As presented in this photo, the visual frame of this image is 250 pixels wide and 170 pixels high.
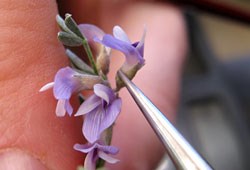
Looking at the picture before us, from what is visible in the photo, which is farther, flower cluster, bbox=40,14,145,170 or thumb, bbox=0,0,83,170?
thumb, bbox=0,0,83,170

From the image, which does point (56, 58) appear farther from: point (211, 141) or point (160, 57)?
point (211, 141)

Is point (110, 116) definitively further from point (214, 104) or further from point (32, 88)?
point (214, 104)

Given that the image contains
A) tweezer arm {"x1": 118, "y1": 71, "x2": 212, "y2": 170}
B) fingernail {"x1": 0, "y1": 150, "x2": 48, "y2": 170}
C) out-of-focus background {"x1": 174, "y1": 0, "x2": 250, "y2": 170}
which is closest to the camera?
tweezer arm {"x1": 118, "y1": 71, "x2": 212, "y2": 170}

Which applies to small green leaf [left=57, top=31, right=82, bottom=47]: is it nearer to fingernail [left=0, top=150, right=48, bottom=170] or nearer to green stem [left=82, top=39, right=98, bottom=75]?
green stem [left=82, top=39, right=98, bottom=75]

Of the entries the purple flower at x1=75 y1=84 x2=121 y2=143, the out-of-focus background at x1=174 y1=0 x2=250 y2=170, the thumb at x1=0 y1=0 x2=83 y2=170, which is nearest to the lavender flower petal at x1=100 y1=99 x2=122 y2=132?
the purple flower at x1=75 y1=84 x2=121 y2=143

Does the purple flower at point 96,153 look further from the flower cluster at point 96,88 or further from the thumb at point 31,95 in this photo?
the thumb at point 31,95

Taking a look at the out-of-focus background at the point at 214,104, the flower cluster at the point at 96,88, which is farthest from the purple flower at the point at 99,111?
the out-of-focus background at the point at 214,104
